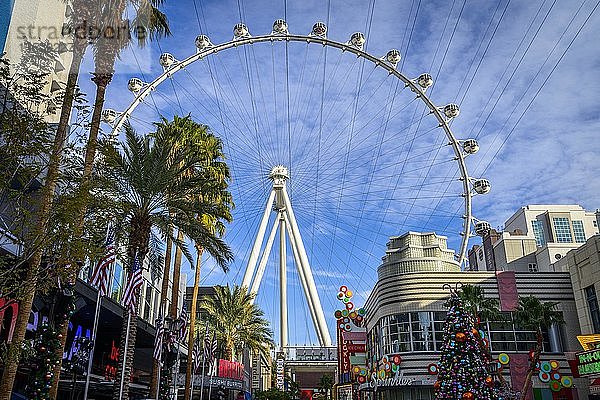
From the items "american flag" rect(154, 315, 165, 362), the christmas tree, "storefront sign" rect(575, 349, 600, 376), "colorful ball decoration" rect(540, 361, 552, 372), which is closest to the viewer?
the christmas tree

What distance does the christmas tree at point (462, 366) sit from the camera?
2455cm

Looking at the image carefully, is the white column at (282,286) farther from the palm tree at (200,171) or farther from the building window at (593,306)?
the building window at (593,306)

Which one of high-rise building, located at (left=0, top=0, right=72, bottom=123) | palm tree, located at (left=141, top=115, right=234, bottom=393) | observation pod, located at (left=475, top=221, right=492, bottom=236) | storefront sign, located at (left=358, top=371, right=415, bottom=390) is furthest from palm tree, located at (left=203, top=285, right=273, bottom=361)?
high-rise building, located at (left=0, top=0, right=72, bottom=123)

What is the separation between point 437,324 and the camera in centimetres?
4728

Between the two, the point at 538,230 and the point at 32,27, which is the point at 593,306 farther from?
the point at 538,230

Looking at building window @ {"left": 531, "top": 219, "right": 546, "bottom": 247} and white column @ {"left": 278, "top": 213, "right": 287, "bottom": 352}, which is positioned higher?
building window @ {"left": 531, "top": 219, "right": 546, "bottom": 247}

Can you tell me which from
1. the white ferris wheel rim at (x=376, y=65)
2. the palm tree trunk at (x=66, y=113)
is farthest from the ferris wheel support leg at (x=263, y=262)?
the palm tree trunk at (x=66, y=113)

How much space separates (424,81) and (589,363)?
24.4 m

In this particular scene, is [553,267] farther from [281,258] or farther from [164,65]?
[164,65]

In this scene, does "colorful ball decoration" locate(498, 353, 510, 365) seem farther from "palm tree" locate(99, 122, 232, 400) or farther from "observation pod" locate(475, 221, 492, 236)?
"palm tree" locate(99, 122, 232, 400)

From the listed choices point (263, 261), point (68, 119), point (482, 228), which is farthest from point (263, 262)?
point (68, 119)

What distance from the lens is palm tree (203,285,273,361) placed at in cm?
5497

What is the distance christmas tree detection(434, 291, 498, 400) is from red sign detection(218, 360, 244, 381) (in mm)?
30790

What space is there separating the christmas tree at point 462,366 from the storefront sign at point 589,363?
55.6 feet
